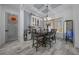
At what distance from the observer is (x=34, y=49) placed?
2.46 meters

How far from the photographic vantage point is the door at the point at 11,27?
244 cm

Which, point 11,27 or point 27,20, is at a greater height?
point 27,20

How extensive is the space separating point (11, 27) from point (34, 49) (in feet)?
2.76

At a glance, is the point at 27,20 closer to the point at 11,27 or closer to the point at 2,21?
the point at 11,27

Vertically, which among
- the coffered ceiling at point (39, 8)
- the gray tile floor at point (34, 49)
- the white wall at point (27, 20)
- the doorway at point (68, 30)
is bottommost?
the gray tile floor at point (34, 49)

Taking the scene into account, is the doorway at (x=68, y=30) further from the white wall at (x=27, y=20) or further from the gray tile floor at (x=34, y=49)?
the white wall at (x=27, y=20)

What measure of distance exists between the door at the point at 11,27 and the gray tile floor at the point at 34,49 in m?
0.15

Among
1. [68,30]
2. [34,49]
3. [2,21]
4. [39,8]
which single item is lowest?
[34,49]

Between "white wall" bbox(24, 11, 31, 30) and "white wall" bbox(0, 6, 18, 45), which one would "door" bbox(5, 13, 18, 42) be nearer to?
"white wall" bbox(0, 6, 18, 45)

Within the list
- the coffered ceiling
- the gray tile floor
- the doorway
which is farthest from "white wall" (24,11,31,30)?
the doorway

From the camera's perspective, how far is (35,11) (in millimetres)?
2445

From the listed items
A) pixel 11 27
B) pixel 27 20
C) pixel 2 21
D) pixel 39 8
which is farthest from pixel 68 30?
pixel 2 21

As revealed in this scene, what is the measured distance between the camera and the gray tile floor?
7.95ft

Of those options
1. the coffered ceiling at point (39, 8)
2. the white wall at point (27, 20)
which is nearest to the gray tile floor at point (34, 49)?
the white wall at point (27, 20)
